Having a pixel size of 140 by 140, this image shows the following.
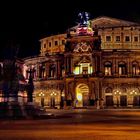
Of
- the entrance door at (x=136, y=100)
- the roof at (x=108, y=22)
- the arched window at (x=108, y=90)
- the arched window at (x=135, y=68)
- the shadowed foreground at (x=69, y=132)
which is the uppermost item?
the roof at (x=108, y=22)

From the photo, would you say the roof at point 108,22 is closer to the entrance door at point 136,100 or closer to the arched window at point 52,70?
the arched window at point 52,70

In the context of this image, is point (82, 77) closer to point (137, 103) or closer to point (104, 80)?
point (104, 80)

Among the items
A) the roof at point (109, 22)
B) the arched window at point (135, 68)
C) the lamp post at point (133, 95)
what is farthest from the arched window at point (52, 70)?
the lamp post at point (133, 95)

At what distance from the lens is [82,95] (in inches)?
3433

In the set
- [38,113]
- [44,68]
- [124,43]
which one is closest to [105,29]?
[124,43]

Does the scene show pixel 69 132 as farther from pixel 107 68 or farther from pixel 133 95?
pixel 107 68

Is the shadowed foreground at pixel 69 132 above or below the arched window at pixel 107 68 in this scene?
below

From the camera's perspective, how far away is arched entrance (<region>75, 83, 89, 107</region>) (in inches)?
3381

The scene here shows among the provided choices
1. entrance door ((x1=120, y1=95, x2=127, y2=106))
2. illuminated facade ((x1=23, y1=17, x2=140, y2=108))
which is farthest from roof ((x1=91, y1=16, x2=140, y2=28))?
entrance door ((x1=120, y1=95, x2=127, y2=106))

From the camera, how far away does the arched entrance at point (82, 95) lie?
85875 millimetres

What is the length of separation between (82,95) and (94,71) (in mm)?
6960

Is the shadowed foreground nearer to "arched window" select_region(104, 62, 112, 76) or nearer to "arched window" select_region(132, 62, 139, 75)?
"arched window" select_region(104, 62, 112, 76)

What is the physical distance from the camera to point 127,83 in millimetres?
84250

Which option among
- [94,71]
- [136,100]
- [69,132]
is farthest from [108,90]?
[69,132]
